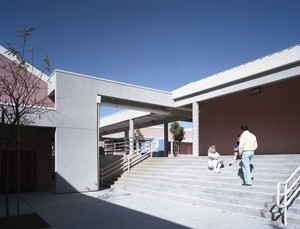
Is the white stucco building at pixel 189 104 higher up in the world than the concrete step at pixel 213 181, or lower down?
higher up

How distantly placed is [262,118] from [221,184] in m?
7.05

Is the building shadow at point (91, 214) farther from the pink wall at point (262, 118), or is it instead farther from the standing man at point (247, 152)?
the pink wall at point (262, 118)

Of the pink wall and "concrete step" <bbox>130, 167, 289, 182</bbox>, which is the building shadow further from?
the pink wall

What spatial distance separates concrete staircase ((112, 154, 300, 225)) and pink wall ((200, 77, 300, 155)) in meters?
3.70

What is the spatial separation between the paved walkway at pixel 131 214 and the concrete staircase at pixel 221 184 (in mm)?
344

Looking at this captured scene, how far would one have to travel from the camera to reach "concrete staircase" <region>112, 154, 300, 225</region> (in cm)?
746

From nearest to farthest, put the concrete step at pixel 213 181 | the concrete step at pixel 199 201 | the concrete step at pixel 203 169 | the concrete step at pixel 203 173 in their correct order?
1. the concrete step at pixel 199 201
2. the concrete step at pixel 213 181
3. the concrete step at pixel 203 173
4. the concrete step at pixel 203 169

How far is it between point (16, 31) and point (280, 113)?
1192 centimetres

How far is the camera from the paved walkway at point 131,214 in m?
6.69

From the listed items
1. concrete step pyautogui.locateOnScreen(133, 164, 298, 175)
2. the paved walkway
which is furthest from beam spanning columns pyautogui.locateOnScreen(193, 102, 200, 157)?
the paved walkway

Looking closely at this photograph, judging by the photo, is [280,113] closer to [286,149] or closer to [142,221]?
[286,149]

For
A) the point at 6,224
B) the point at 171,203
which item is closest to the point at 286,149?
the point at 171,203

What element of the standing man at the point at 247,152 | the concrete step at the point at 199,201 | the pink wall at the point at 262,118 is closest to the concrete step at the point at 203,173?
the standing man at the point at 247,152

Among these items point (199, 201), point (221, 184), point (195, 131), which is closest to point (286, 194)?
point (221, 184)
